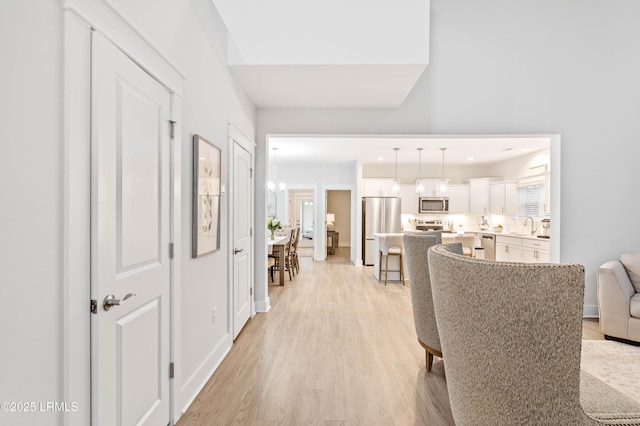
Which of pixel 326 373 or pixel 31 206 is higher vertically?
pixel 31 206

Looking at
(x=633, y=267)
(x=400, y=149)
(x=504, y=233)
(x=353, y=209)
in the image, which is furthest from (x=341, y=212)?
(x=633, y=267)

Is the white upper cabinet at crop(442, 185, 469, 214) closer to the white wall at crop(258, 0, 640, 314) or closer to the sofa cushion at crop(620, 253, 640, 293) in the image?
the white wall at crop(258, 0, 640, 314)

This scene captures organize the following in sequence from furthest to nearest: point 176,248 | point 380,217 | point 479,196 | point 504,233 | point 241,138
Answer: point 479,196, point 380,217, point 504,233, point 241,138, point 176,248

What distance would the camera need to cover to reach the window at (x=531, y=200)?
261 inches

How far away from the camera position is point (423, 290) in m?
2.57

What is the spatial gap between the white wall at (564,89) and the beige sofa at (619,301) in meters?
0.64

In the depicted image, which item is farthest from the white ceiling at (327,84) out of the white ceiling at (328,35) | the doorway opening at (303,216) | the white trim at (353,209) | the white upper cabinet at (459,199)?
the doorway opening at (303,216)

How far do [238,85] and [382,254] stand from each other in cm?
414

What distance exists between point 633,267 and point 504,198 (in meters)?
4.64

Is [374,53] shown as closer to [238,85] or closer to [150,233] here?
[238,85]

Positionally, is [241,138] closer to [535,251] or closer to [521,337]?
[521,337]

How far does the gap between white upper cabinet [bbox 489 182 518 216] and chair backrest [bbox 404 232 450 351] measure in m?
6.04

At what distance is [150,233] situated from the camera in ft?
5.80

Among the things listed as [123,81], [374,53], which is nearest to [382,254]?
[374,53]
